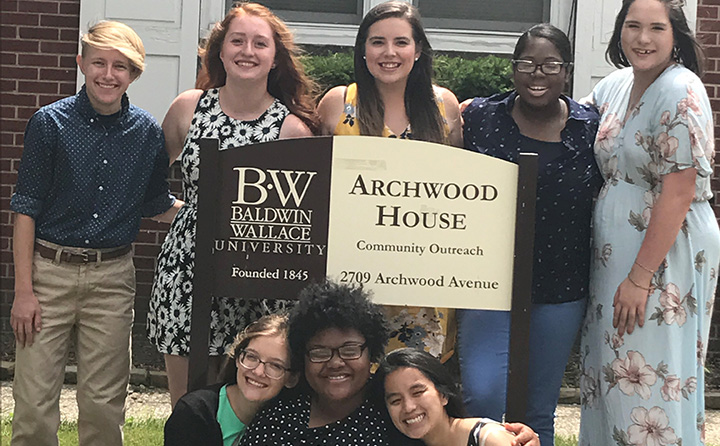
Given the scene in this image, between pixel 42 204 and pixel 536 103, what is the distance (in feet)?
5.88

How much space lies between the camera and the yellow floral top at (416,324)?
313cm

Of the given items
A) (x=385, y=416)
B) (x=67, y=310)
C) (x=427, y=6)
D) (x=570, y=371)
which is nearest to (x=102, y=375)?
(x=67, y=310)

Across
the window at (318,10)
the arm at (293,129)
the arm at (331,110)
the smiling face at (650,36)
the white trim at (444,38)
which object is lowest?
the arm at (293,129)

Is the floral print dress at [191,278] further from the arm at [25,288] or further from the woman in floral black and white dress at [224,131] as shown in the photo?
the arm at [25,288]

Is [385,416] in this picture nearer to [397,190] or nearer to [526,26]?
[397,190]

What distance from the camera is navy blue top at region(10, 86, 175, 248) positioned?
3289mm

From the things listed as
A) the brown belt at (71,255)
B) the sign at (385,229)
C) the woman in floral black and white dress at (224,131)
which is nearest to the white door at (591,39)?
the woman in floral black and white dress at (224,131)

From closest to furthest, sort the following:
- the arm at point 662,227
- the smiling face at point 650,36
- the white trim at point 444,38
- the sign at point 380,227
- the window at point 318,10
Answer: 1. the sign at point 380,227
2. the arm at point 662,227
3. the smiling face at point 650,36
4. the white trim at point 444,38
5. the window at point 318,10

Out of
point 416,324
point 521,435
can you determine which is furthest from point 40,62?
point 521,435

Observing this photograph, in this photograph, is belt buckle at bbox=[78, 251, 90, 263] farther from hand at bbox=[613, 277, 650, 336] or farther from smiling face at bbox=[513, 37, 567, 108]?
hand at bbox=[613, 277, 650, 336]

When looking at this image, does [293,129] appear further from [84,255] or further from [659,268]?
[659,268]

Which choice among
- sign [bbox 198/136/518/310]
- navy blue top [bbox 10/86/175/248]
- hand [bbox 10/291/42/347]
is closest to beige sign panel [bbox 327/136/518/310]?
sign [bbox 198/136/518/310]

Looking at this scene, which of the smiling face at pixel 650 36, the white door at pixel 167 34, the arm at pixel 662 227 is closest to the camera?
the arm at pixel 662 227

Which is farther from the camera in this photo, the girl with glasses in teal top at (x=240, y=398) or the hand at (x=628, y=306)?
the hand at (x=628, y=306)
